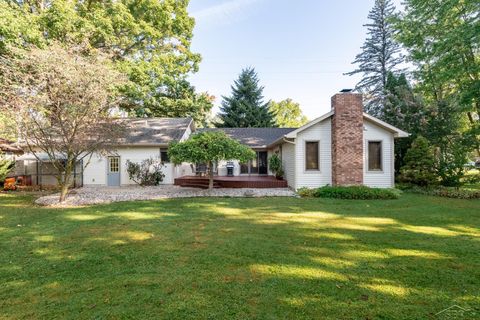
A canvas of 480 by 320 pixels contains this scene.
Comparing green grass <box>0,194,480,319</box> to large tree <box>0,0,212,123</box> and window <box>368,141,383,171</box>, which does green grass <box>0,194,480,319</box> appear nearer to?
window <box>368,141,383,171</box>

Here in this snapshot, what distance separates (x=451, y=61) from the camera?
49.5 ft

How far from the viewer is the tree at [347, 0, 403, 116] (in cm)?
2623

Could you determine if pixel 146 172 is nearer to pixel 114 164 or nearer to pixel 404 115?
pixel 114 164

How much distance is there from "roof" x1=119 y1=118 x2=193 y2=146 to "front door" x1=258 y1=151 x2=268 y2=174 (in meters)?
6.14

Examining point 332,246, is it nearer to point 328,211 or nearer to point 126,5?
point 328,211

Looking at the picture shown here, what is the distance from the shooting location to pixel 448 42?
547 inches

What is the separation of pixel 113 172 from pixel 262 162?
1056 cm

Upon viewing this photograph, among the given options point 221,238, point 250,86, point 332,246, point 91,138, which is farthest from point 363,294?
point 250,86

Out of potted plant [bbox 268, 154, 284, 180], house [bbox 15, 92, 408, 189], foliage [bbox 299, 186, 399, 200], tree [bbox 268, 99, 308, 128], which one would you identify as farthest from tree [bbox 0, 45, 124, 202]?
tree [bbox 268, 99, 308, 128]

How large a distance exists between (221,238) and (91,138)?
26.5ft

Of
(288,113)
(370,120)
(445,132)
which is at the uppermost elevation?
(288,113)

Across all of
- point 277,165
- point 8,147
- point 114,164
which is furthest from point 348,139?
point 8,147

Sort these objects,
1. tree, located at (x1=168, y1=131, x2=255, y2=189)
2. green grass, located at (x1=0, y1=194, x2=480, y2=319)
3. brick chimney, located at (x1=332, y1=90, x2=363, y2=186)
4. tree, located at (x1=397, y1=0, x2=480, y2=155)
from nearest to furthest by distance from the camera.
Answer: green grass, located at (x1=0, y1=194, x2=480, y2=319) → tree, located at (x1=168, y1=131, x2=255, y2=189) → brick chimney, located at (x1=332, y1=90, x2=363, y2=186) → tree, located at (x1=397, y1=0, x2=480, y2=155)

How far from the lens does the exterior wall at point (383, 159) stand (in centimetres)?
1238
